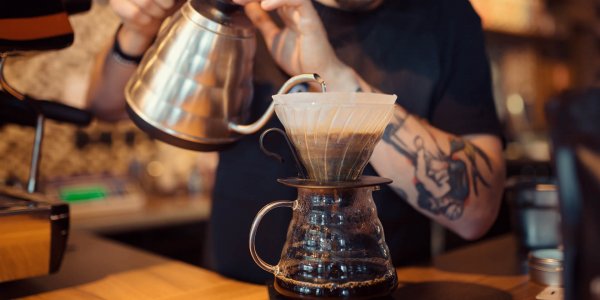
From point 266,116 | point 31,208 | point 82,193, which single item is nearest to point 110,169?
point 82,193

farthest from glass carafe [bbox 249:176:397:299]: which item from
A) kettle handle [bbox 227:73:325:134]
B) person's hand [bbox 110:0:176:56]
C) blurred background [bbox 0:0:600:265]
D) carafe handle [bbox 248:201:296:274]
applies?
blurred background [bbox 0:0:600:265]

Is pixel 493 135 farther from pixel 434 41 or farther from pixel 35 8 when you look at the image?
pixel 35 8

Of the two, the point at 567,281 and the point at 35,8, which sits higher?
the point at 35,8

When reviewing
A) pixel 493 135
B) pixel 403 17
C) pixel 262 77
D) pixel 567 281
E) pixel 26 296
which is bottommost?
pixel 26 296

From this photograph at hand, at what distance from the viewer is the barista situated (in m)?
0.98

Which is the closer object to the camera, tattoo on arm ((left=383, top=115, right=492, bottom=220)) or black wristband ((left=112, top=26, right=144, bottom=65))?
tattoo on arm ((left=383, top=115, right=492, bottom=220))

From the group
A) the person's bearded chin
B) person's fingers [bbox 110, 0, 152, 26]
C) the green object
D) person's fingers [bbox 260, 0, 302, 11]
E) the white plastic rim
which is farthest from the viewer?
the green object

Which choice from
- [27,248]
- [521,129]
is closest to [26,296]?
[27,248]

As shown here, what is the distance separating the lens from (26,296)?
2.96 feet

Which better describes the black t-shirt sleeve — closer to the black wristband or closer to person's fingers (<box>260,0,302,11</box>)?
person's fingers (<box>260,0,302,11</box>)

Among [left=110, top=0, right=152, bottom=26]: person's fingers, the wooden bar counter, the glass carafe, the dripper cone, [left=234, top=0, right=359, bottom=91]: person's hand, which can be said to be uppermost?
[left=110, top=0, right=152, bottom=26]: person's fingers

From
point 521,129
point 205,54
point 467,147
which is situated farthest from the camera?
point 521,129

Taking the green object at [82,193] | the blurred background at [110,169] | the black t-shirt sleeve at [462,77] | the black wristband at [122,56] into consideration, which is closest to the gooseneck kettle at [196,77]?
the black wristband at [122,56]

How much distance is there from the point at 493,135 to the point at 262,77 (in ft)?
1.44
